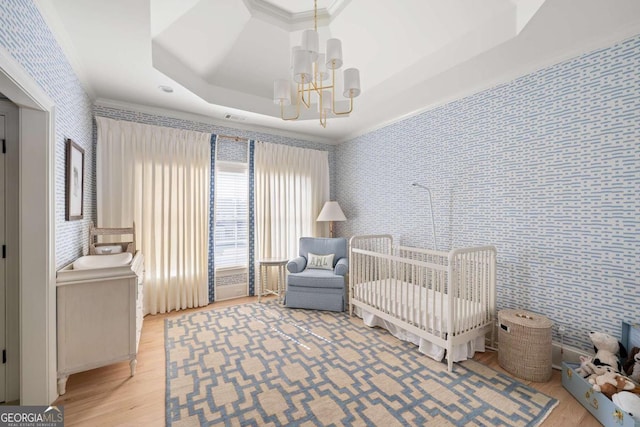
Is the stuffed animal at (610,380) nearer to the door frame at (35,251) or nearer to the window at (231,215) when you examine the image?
the door frame at (35,251)

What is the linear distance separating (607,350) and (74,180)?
4313 mm

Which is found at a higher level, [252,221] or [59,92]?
[59,92]

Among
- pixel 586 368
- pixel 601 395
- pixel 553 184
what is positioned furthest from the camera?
pixel 553 184

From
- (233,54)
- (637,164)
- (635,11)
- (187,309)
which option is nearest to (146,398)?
(187,309)

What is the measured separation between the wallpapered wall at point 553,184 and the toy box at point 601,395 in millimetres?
115

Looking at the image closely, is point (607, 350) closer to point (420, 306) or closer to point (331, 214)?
point (420, 306)

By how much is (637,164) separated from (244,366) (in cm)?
326

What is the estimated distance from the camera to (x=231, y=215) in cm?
399

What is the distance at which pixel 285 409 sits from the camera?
1.74m

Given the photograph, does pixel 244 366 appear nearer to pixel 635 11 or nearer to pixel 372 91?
pixel 372 91

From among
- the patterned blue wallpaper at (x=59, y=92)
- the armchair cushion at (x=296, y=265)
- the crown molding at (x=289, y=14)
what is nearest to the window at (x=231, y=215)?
the armchair cushion at (x=296, y=265)

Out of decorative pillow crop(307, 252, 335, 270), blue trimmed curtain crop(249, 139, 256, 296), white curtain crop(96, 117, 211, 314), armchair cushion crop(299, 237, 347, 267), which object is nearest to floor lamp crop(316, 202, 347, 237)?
armchair cushion crop(299, 237, 347, 267)

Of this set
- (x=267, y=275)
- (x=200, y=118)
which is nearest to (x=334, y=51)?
(x=200, y=118)

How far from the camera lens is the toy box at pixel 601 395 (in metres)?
1.50
